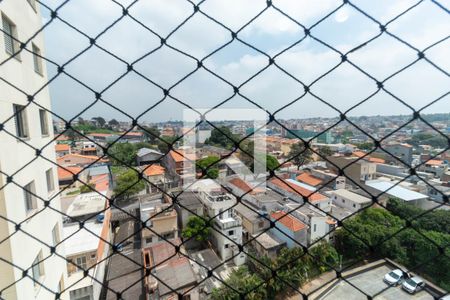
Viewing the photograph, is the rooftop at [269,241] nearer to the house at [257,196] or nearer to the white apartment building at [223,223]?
the white apartment building at [223,223]

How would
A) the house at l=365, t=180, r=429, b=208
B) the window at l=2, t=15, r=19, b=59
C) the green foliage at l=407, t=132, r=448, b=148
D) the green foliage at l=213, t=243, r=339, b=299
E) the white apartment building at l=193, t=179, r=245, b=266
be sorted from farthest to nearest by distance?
1. the house at l=365, t=180, r=429, b=208
2. the white apartment building at l=193, t=179, r=245, b=266
3. the green foliage at l=213, t=243, r=339, b=299
4. the window at l=2, t=15, r=19, b=59
5. the green foliage at l=407, t=132, r=448, b=148

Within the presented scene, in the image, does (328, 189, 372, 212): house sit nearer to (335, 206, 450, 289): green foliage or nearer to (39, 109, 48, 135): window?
(335, 206, 450, 289): green foliage

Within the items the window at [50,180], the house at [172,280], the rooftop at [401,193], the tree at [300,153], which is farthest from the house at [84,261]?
the rooftop at [401,193]

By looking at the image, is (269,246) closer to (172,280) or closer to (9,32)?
(172,280)

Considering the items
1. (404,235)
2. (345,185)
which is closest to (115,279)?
(404,235)

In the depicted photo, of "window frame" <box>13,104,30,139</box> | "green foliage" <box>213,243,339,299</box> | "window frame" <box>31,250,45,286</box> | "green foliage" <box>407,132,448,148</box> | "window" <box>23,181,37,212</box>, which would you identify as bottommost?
"green foliage" <box>213,243,339,299</box>

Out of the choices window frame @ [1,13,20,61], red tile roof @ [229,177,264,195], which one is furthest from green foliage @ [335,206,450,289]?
window frame @ [1,13,20,61]

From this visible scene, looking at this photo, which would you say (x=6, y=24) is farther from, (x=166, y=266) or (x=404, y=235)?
(x=404, y=235)

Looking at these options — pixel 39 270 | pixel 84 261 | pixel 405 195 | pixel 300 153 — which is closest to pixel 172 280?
pixel 84 261
